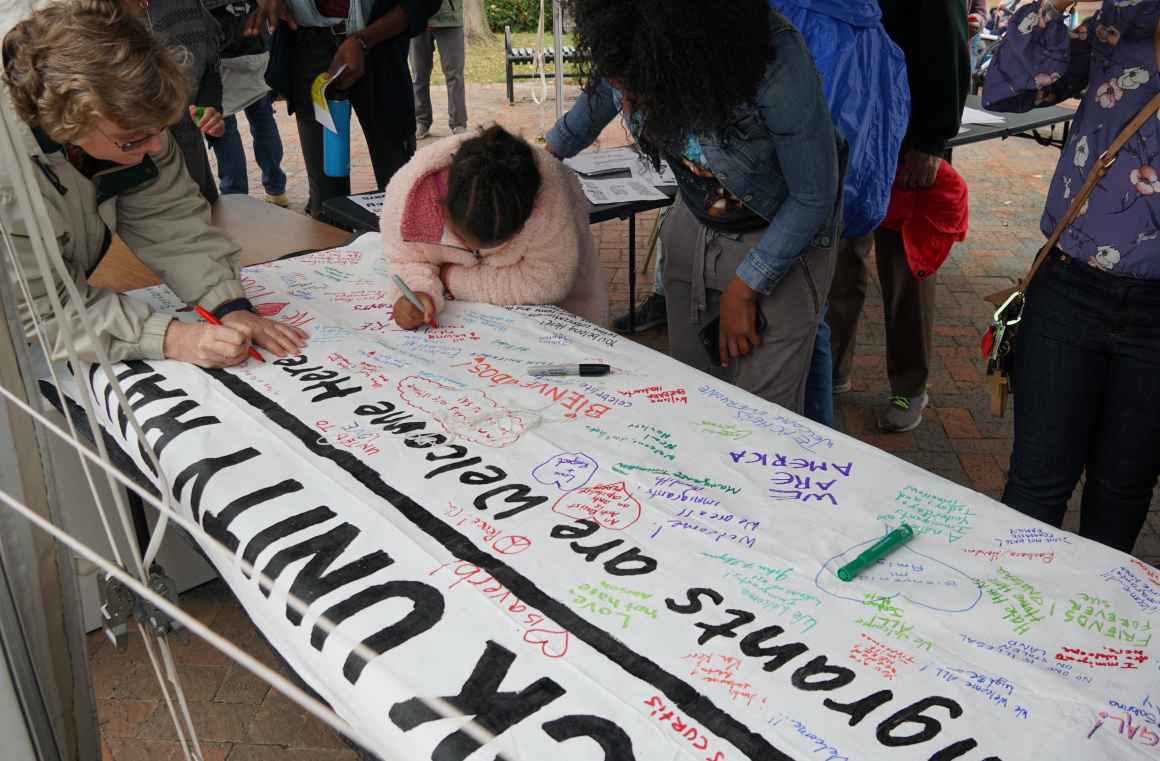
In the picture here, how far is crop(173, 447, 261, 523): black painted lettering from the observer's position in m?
1.45

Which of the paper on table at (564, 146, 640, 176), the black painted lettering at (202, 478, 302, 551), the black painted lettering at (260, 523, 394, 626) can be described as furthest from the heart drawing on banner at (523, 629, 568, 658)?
the paper on table at (564, 146, 640, 176)

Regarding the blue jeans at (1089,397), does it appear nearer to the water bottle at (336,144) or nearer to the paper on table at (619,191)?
the paper on table at (619,191)

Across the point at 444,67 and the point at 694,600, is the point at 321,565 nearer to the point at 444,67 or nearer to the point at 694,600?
the point at 694,600

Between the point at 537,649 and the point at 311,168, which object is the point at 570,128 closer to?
the point at 537,649

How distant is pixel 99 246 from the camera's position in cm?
200

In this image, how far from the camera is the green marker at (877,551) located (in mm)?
1200

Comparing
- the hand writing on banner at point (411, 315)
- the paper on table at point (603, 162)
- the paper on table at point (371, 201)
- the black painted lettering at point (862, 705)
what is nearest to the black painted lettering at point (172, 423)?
the hand writing on banner at point (411, 315)

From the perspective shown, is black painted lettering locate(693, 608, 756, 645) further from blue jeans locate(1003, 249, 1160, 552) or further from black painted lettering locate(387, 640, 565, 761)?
blue jeans locate(1003, 249, 1160, 552)

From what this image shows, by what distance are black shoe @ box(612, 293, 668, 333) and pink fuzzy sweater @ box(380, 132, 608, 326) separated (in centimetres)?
212

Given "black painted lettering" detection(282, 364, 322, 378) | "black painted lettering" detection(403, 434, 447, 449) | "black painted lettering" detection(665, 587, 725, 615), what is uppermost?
"black painted lettering" detection(282, 364, 322, 378)

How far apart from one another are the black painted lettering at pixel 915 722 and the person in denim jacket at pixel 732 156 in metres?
1.07

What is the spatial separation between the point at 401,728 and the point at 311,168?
3.80 meters

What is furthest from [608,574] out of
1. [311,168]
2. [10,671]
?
[311,168]

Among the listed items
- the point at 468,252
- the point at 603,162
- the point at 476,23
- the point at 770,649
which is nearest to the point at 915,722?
the point at 770,649
